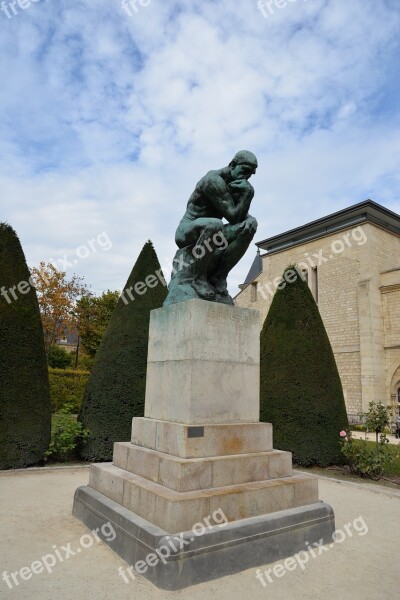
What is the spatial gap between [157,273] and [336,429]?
19.2 feet

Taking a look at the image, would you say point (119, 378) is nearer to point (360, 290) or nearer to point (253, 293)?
point (360, 290)

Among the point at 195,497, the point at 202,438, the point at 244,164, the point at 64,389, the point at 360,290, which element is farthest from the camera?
the point at 360,290

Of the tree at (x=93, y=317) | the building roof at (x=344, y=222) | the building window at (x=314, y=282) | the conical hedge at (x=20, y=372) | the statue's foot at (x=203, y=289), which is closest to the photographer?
the statue's foot at (x=203, y=289)

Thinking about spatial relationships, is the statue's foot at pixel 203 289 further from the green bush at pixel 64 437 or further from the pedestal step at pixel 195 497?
the green bush at pixel 64 437

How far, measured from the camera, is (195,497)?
373 cm

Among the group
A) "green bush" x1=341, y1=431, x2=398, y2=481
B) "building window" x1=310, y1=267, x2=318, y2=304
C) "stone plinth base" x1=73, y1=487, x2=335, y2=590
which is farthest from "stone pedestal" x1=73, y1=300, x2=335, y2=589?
"building window" x1=310, y1=267, x2=318, y2=304

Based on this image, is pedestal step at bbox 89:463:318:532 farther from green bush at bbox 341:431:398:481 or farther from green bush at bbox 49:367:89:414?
green bush at bbox 49:367:89:414

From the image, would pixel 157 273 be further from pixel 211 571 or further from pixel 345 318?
pixel 345 318

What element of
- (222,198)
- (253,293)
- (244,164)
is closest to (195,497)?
(222,198)

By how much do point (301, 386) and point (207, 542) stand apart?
659cm

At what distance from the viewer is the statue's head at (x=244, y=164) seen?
17.0 feet

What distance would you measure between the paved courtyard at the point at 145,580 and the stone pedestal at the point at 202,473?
0.55 ft

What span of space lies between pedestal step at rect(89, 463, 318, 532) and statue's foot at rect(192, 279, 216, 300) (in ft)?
7.07

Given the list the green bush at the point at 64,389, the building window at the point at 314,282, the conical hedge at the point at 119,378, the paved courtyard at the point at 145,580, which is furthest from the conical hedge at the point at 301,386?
the building window at the point at 314,282
